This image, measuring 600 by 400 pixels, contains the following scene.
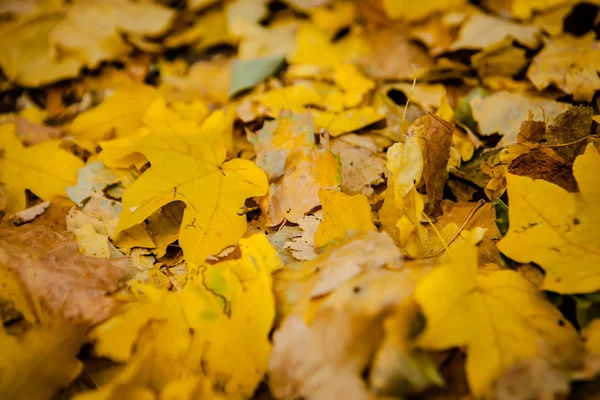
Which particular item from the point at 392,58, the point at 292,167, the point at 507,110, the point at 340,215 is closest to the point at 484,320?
the point at 340,215

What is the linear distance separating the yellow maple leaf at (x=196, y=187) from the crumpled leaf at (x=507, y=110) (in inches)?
24.5

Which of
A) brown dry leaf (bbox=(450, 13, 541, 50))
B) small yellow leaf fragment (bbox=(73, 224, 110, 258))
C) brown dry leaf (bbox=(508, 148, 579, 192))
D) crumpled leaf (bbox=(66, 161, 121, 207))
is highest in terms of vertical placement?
brown dry leaf (bbox=(450, 13, 541, 50))

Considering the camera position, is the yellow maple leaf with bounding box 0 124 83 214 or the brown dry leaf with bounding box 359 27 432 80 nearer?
the yellow maple leaf with bounding box 0 124 83 214

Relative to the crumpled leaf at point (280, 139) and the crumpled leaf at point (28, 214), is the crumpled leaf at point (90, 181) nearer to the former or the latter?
the crumpled leaf at point (28, 214)

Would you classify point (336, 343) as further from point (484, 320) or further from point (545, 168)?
point (545, 168)

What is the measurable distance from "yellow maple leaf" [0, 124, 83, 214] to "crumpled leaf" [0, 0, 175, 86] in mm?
556

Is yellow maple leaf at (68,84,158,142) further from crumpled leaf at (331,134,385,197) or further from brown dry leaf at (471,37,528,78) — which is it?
brown dry leaf at (471,37,528,78)

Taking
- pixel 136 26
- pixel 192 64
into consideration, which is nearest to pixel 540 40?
pixel 192 64

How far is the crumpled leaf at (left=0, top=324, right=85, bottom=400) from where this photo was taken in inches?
24.4

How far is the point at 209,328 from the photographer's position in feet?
2.26

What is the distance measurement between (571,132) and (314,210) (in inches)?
22.5

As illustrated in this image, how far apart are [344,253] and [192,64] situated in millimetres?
1167

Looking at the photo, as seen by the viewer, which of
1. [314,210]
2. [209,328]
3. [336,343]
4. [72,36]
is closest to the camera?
[336,343]

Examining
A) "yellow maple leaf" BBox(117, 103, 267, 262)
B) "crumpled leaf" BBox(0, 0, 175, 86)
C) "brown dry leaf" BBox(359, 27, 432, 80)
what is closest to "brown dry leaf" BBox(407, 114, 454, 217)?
"yellow maple leaf" BBox(117, 103, 267, 262)
